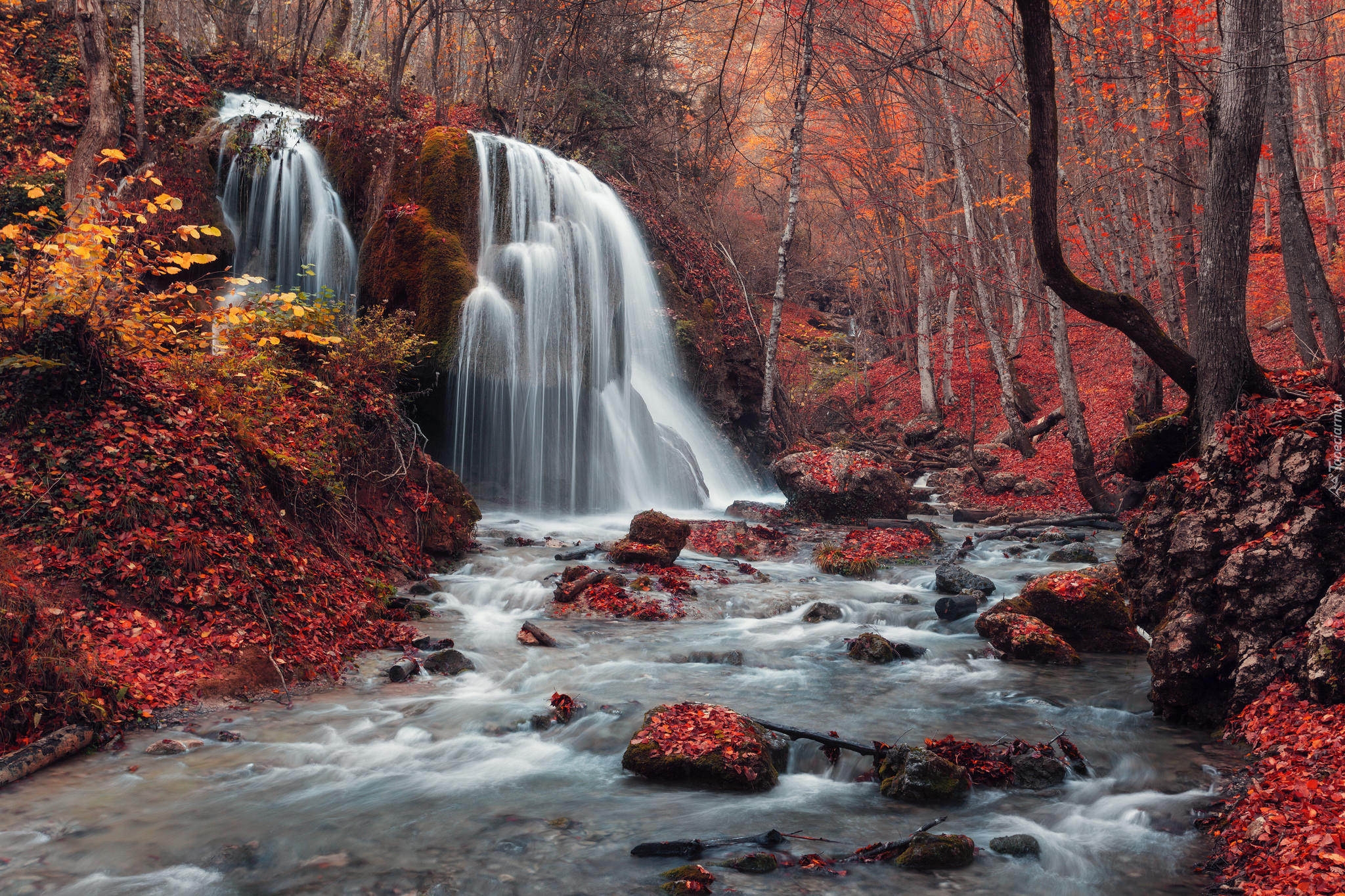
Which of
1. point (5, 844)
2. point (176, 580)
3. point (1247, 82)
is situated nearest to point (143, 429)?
point (176, 580)

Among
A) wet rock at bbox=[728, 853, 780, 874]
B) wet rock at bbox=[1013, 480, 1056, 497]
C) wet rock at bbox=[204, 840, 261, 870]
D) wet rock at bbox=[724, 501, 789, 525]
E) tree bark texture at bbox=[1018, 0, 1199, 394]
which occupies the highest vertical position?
tree bark texture at bbox=[1018, 0, 1199, 394]

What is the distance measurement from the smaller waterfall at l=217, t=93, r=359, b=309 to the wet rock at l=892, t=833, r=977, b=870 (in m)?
12.6

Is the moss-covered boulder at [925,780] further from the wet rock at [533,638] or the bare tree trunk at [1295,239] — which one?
the bare tree trunk at [1295,239]

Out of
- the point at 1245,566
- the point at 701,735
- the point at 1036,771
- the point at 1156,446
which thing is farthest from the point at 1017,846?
the point at 1156,446

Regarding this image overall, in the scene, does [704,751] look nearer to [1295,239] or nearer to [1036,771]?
[1036,771]

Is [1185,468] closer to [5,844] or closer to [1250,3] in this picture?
[1250,3]

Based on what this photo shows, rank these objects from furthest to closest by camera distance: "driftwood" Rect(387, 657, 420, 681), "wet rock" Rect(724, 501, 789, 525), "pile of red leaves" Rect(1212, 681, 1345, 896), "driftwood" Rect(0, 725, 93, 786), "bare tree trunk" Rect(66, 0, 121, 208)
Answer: "wet rock" Rect(724, 501, 789, 525)
"bare tree trunk" Rect(66, 0, 121, 208)
"driftwood" Rect(387, 657, 420, 681)
"driftwood" Rect(0, 725, 93, 786)
"pile of red leaves" Rect(1212, 681, 1345, 896)

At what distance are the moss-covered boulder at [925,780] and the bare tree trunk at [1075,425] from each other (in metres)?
10.4

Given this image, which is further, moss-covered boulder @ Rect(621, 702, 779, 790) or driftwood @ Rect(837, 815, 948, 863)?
moss-covered boulder @ Rect(621, 702, 779, 790)

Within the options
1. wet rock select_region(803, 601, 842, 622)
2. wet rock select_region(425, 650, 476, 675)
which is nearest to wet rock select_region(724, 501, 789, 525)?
wet rock select_region(803, 601, 842, 622)

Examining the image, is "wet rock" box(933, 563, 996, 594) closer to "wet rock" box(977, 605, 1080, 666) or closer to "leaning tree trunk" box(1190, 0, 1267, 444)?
"wet rock" box(977, 605, 1080, 666)

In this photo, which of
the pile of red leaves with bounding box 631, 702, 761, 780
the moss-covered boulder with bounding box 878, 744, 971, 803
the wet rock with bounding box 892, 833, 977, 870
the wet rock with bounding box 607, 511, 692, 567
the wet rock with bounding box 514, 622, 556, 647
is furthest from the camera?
the wet rock with bounding box 607, 511, 692, 567

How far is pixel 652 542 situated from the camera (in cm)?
1066

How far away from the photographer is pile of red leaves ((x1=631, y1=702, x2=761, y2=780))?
4824mm
